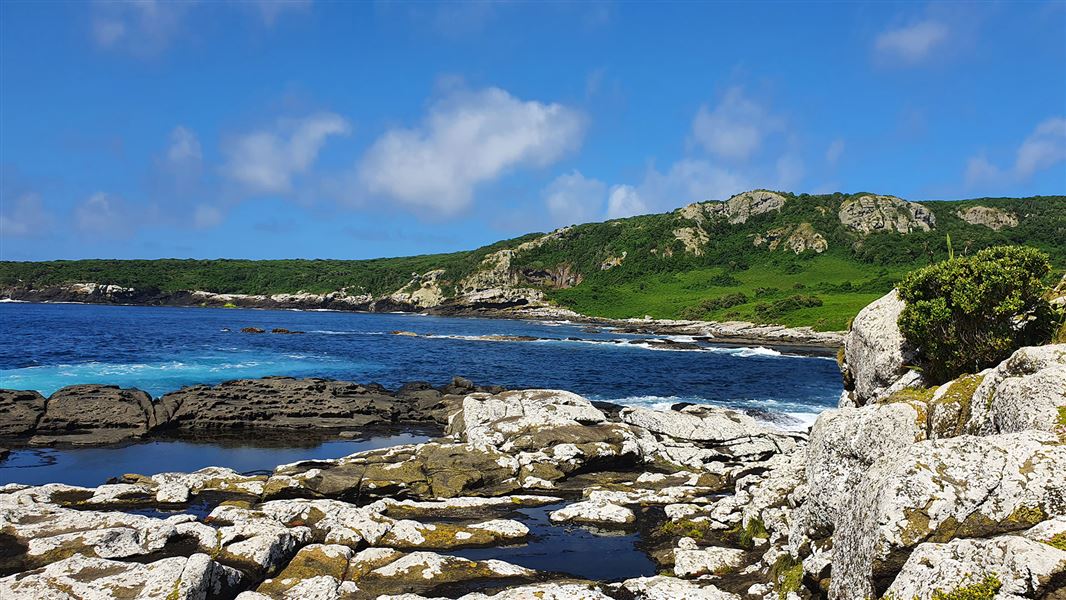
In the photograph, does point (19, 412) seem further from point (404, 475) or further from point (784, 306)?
point (784, 306)

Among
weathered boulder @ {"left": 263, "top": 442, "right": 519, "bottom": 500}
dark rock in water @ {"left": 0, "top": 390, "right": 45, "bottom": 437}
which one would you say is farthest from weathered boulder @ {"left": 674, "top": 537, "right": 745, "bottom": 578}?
dark rock in water @ {"left": 0, "top": 390, "right": 45, "bottom": 437}

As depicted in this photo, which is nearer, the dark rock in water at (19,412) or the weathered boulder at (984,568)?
the weathered boulder at (984,568)

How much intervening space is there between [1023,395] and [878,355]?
13.7 metres

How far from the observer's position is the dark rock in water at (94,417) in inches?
1537

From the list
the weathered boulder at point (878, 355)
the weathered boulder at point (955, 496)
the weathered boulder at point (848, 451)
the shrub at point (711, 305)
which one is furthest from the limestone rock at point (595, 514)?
the shrub at point (711, 305)

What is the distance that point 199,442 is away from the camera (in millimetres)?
39812

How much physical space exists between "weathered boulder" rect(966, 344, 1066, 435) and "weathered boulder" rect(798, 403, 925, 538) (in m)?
1.46

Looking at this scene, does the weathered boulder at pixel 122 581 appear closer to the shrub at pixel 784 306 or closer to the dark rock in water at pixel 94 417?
the dark rock in water at pixel 94 417

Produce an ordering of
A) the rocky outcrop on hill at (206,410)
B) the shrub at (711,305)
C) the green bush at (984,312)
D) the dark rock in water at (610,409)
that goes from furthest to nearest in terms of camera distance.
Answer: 1. the shrub at (711,305)
2. the dark rock in water at (610,409)
3. the rocky outcrop on hill at (206,410)
4. the green bush at (984,312)

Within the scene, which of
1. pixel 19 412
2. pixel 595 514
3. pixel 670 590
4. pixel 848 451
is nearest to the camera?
pixel 848 451

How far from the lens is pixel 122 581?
47.5ft

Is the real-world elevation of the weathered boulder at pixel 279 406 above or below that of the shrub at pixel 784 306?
below

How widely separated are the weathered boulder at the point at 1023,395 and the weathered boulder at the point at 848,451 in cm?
146

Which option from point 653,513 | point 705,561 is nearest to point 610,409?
point 653,513
